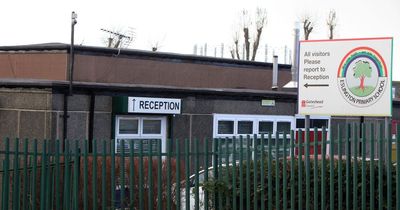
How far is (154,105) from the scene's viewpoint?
1952 centimetres

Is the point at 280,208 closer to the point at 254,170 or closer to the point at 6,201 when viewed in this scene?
the point at 254,170

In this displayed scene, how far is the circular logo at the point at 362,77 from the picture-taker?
1532 cm

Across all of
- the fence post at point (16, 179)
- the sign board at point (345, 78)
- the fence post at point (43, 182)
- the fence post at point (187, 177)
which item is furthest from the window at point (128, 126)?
the fence post at point (187, 177)

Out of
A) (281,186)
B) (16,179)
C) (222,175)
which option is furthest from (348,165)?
(16,179)

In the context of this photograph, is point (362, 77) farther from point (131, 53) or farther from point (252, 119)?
point (131, 53)

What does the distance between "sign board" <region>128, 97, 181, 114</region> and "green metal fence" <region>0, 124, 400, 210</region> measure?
22.8 ft

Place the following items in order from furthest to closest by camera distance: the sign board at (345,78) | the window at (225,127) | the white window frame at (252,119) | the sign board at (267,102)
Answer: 1. the sign board at (267,102)
2. the window at (225,127)
3. the white window frame at (252,119)
4. the sign board at (345,78)

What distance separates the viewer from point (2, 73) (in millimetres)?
26156

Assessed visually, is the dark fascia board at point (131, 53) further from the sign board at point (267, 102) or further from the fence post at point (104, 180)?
the fence post at point (104, 180)

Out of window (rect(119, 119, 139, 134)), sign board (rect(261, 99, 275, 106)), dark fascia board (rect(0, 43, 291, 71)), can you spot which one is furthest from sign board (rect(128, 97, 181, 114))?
dark fascia board (rect(0, 43, 291, 71))

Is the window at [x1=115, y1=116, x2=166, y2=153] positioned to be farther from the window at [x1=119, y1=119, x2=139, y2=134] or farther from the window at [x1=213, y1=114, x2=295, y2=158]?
the window at [x1=213, y1=114, x2=295, y2=158]

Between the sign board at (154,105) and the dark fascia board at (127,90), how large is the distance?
10.4 inches

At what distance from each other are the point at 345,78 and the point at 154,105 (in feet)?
18.6

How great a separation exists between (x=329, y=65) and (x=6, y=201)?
7400mm
